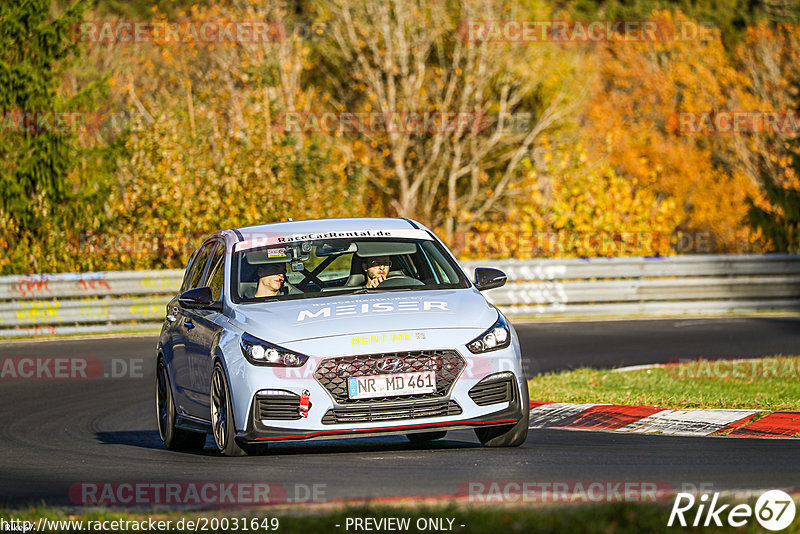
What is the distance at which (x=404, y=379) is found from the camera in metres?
9.02

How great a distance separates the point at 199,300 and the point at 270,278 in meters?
0.54

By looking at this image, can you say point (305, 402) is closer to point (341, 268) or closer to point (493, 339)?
point (493, 339)

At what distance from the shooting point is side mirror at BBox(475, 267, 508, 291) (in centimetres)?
1020

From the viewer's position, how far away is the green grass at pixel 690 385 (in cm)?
1211

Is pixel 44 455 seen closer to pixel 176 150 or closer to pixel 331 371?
pixel 331 371

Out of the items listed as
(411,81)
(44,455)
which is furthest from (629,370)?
(411,81)

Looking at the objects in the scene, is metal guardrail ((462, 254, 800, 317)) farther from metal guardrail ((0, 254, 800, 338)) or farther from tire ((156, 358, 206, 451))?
tire ((156, 358, 206, 451))

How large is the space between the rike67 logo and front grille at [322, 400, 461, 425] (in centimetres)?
259
